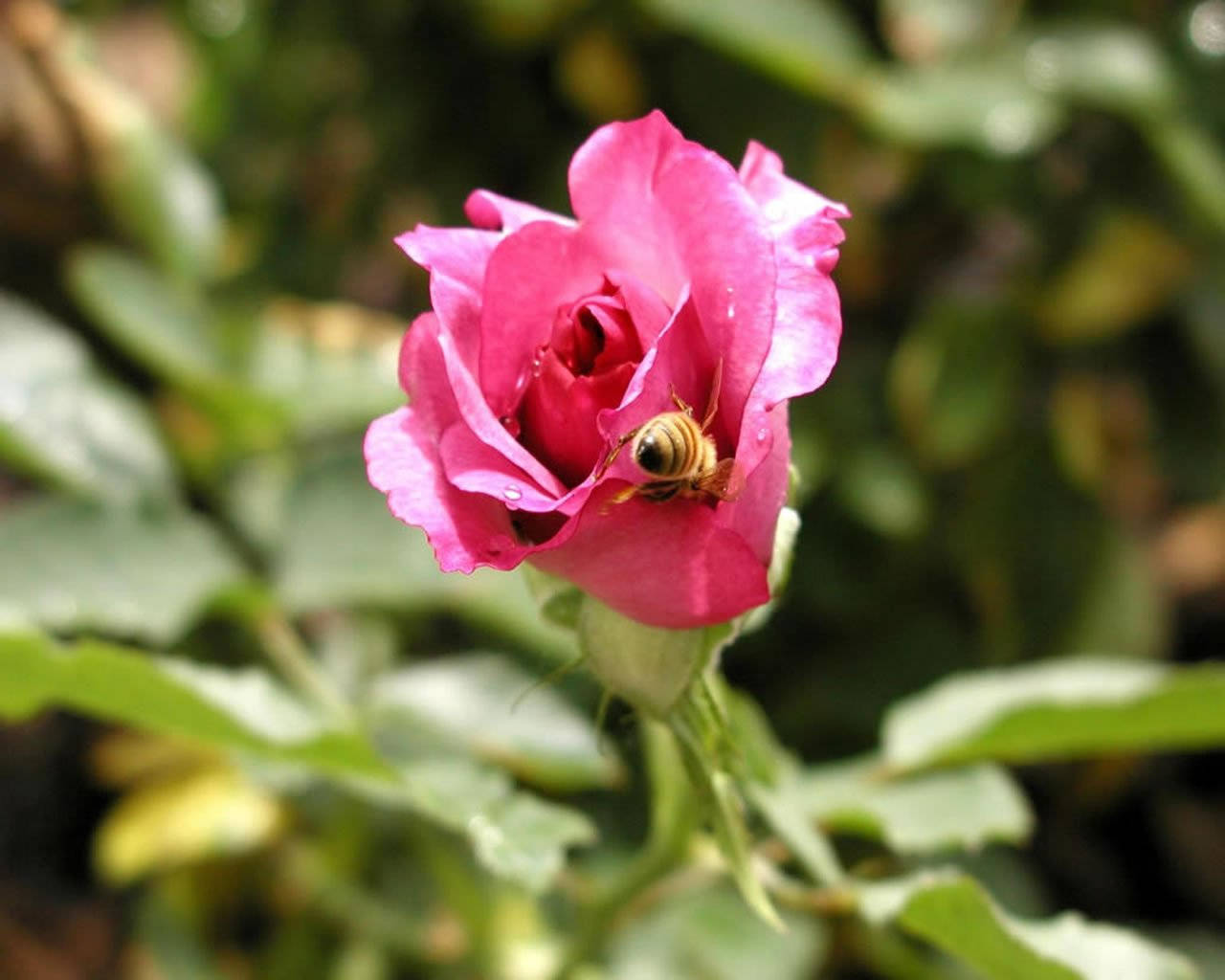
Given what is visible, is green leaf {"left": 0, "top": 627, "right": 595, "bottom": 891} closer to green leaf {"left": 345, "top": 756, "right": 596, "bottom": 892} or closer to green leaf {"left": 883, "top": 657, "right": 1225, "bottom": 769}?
green leaf {"left": 345, "top": 756, "right": 596, "bottom": 892}

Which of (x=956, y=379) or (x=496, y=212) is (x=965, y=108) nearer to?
(x=956, y=379)

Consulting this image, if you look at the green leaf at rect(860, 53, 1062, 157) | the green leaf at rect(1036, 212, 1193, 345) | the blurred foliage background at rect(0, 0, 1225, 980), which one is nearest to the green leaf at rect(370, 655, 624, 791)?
the blurred foliage background at rect(0, 0, 1225, 980)

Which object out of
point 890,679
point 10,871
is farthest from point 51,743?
point 890,679

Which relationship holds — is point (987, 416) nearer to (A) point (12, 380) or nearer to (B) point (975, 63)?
(B) point (975, 63)

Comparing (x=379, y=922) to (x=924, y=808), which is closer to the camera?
(x=924, y=808)

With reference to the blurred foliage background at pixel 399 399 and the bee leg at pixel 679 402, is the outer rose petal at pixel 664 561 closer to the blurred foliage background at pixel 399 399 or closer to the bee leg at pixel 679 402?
the bee leg at pixel 679 402

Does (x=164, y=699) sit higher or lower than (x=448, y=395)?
lower

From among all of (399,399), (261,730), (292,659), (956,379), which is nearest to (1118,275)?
(956,379)
